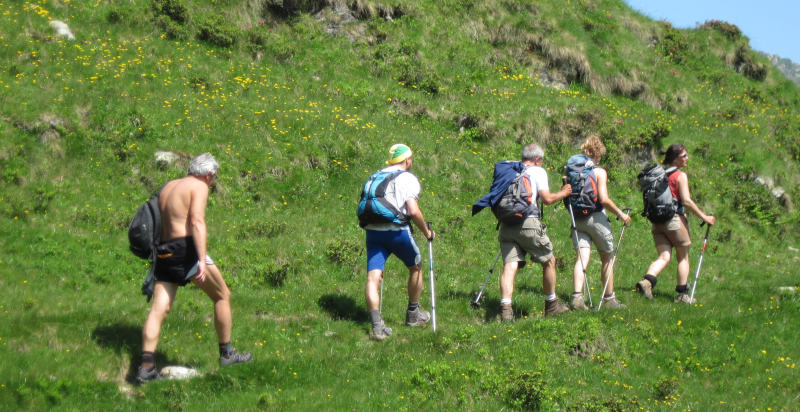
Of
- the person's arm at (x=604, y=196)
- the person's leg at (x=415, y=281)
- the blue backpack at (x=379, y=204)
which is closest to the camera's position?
the blue backpack at (x=379, y=204)

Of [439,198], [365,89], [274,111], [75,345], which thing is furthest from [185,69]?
[75,345]

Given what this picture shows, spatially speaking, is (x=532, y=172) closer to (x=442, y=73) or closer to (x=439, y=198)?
(x=439, y=198)

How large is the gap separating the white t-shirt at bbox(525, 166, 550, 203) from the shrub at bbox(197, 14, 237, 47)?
12.1 m

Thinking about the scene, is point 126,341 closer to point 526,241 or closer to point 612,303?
point 526,241

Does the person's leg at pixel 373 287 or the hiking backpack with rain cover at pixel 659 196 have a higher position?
the hiking backpack with rain cover at pixel 659 196

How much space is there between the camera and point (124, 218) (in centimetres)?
1209

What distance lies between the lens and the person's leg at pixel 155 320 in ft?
24.2

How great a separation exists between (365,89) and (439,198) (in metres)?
5.08

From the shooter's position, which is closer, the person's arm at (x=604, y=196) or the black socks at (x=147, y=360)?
the black socks at (x=147, y=360)

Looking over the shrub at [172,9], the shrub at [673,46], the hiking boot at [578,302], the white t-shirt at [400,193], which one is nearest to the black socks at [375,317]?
the white t-shirt at [400,193]

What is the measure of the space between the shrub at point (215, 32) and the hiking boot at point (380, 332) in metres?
12.5

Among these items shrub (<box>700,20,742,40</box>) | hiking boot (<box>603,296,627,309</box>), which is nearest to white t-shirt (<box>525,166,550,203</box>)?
hiking boot (<box>603,296,627,309</box>)

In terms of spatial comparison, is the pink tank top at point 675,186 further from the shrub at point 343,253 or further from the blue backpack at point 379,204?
the shrub at point 343,253

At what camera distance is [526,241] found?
998 cm
